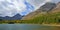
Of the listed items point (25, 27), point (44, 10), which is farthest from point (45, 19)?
point (25, 27)

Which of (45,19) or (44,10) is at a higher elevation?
(44,10)

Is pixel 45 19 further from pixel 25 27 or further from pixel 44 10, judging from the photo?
pixel 25 27

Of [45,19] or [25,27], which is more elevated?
[45,19]

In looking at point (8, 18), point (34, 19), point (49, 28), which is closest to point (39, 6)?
point (34, 19)

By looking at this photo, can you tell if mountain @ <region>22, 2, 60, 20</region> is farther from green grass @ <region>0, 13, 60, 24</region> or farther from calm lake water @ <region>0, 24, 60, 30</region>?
calm lake water @ <region>0, 24, 60, 30</region>

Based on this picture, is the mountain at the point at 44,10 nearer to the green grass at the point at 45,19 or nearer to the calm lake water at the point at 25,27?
the green grass at the point at 45,19

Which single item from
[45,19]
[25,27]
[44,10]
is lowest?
[25,27]

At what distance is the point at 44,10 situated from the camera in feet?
10.5

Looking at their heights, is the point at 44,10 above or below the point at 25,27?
above

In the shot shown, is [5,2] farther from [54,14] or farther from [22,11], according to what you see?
[54,14]

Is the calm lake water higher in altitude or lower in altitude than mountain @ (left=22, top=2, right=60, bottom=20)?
lower

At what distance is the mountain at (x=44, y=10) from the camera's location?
10.5 feet

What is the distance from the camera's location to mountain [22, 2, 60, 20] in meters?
3.19

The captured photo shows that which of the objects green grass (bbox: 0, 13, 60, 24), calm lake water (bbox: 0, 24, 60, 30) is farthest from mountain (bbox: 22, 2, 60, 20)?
calm lake water (bbox: 0, 24, 60, 30)
